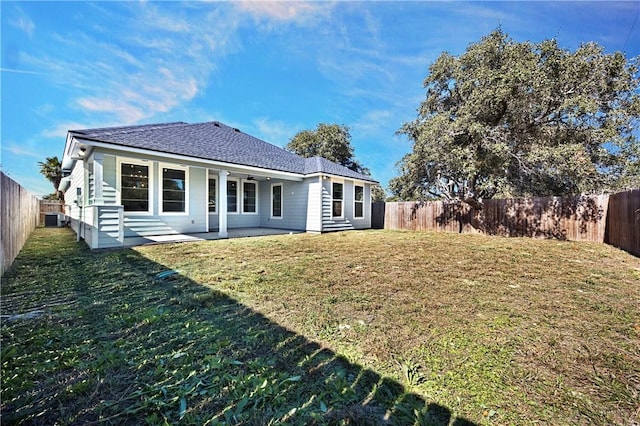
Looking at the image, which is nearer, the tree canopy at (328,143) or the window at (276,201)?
the window at (276,201)

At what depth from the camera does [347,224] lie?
12203 millimetres

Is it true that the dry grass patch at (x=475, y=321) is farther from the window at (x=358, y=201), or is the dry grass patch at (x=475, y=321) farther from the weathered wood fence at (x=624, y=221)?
the window at (x=358, y=201)

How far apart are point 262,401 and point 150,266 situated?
4.17 metres

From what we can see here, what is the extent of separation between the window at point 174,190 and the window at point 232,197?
8.78 feet

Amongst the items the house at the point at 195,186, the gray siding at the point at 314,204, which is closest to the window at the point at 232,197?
the house at the point at 195,186

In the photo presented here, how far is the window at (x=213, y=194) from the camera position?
10.2m

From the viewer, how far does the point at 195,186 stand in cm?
870

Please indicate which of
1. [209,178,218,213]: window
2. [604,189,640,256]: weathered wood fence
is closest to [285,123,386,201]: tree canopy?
[209,178,218,213]: window

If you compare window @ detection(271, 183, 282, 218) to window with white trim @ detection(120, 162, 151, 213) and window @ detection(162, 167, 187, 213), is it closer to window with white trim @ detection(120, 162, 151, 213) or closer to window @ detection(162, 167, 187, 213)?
window @ detection(162, 167, 187, 213)

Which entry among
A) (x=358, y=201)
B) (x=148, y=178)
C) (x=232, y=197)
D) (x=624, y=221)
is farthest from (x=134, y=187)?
(x=624, y=221)

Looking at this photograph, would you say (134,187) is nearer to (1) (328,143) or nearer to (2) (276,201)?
(2) (276,201)

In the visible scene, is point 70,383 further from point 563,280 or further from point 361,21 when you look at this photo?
point 361,21

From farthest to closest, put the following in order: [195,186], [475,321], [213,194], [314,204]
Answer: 1. [314,204]
2. [213,194]
3. [195,186]
4. [475,321]

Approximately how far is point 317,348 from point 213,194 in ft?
31.0
